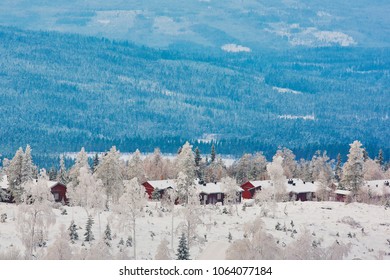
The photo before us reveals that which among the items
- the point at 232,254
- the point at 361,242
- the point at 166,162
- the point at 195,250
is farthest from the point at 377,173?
the point at 232,254

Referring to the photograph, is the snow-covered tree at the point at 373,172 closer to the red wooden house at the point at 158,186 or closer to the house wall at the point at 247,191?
the house wall at the point at 247,191

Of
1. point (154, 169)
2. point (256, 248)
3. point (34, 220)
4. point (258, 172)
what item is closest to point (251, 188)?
point (258, 172)

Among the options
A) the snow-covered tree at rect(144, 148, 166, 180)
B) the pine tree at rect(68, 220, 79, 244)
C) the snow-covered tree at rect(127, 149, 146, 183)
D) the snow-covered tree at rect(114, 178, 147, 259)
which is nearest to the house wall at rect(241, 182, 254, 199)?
the snow-covered tree at rect(127, 149, 146, 183)

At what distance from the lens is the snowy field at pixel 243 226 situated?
70375 millimetres

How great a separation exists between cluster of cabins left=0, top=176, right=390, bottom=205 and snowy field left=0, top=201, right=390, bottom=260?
14.3 metres

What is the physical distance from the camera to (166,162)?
142 metres

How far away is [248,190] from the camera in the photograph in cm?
12212

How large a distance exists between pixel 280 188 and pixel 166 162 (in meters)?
46.3

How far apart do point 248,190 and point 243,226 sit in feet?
190

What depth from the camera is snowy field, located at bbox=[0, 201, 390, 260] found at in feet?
231

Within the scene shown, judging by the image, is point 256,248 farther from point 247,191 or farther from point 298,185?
point 298,185

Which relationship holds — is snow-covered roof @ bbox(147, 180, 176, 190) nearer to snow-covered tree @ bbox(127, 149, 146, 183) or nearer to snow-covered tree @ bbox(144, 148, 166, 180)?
snow-covered tree @ bbox(127, 149, 146, 183)

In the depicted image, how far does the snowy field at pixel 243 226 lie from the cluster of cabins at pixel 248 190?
1429 cm

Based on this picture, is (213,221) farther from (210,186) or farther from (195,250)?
(210,186)
